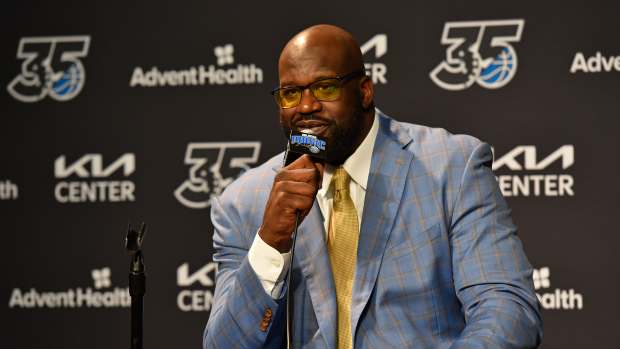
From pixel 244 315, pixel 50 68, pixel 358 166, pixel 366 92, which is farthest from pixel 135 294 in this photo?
pixel 50 68

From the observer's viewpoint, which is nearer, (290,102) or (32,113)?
(290,102)

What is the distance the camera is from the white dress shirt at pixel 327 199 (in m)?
2.03

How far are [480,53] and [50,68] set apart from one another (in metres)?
1.97

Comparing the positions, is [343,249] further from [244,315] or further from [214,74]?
[214,74]

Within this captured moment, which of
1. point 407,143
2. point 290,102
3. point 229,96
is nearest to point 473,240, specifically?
point 407,143

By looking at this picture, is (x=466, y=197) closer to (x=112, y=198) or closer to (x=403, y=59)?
(x=403, y=59)

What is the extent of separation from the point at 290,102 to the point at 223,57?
5.69 ft

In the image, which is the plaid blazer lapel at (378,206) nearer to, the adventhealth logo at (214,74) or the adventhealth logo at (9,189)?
the adventhealth logo at (214,74)

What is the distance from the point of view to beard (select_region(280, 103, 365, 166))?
2.18 meters

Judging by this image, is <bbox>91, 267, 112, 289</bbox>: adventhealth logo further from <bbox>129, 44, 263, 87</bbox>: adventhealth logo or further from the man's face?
the man's face

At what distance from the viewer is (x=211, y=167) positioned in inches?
151

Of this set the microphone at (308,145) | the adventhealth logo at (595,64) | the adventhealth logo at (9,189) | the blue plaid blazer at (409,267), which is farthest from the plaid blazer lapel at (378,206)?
the adventhealth logo at (9,189)

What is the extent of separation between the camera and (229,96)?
12.6 ft

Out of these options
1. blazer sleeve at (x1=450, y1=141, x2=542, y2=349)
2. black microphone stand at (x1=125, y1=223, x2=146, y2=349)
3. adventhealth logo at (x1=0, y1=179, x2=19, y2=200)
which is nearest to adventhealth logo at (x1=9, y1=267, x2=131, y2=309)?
adventhealth logo at (x1=0, y1=179, x2=19, y2=200)
